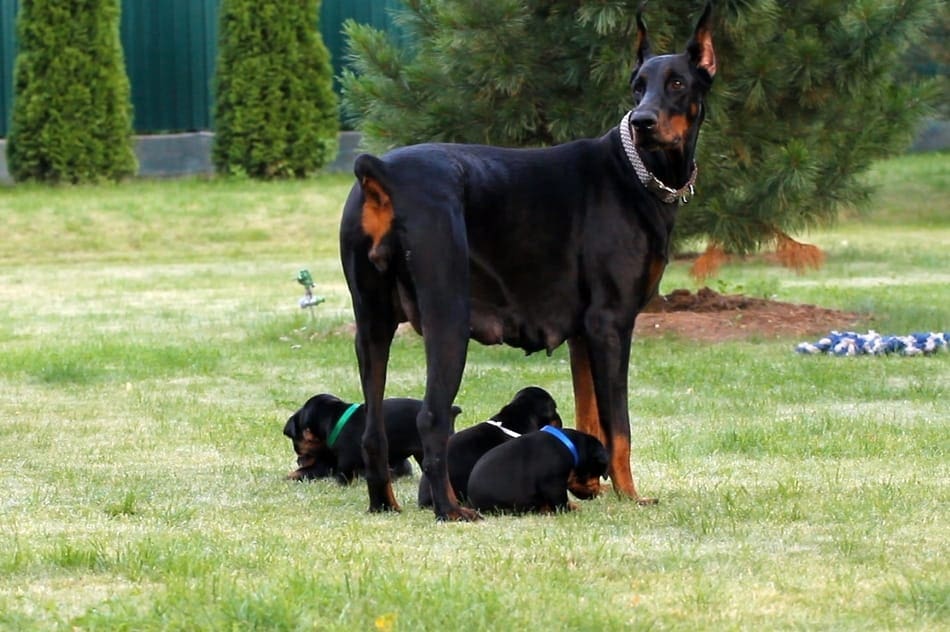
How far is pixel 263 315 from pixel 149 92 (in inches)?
440

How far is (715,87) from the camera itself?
12.5 meters

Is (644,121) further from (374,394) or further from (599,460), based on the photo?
(374,394)

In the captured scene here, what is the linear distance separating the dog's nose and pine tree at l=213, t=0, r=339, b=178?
58.6ft

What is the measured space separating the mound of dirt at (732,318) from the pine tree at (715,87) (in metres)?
0.62

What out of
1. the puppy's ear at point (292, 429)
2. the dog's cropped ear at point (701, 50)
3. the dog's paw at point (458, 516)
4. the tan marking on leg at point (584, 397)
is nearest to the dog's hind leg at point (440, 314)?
the dog's paw at point (458, 516)

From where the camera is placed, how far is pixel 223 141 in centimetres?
2470

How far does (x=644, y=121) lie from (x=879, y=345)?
18.3ft

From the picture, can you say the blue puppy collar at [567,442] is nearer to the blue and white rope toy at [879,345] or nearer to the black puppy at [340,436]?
the black puppy at [340,436]

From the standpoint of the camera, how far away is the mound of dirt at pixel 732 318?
42.3 feet

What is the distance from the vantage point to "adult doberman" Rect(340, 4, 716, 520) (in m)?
6.46

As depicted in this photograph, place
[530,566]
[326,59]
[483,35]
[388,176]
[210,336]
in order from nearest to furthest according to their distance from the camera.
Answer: [530,566]
[388,176]
[483,35]
[210,336]
[326,59]

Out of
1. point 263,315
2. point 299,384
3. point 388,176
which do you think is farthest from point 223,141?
point 388,176

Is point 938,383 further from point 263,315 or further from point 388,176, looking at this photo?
point 263,315

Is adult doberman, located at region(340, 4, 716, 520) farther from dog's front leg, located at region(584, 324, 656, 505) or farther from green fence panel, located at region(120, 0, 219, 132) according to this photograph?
green fence panel, located at region(120, 0, 219, 132)
